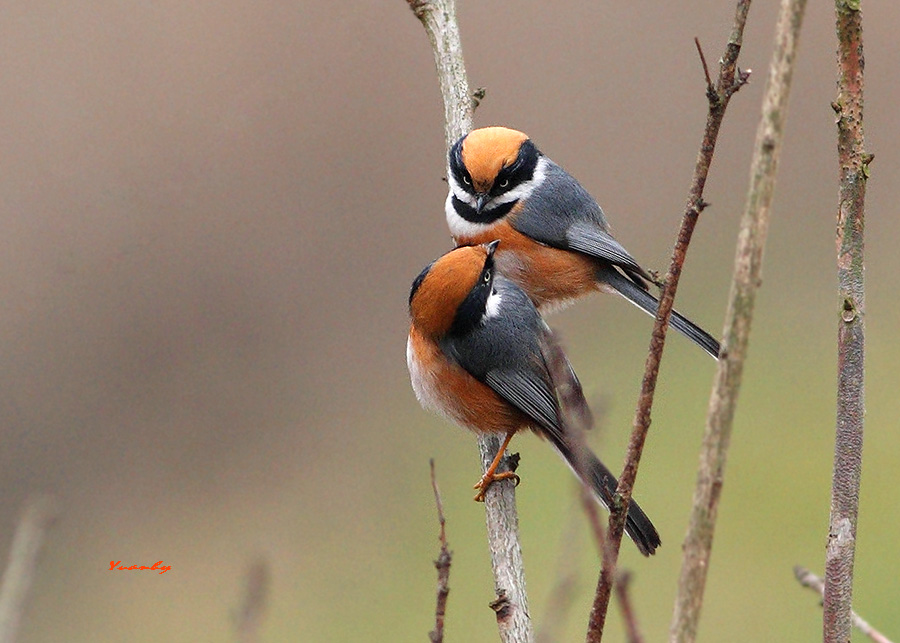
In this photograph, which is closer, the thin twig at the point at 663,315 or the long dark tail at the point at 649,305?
the thin twig at the point at 663,315

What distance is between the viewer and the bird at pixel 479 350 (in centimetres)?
417

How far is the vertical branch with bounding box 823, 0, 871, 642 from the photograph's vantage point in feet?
6.00

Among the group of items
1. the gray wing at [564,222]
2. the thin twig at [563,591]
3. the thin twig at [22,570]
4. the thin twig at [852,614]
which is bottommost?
the thin twig at [22,570]

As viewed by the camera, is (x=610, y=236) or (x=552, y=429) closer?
(x=552, y=429)

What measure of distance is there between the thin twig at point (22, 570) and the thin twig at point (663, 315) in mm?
836

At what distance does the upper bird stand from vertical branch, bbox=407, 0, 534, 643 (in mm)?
510

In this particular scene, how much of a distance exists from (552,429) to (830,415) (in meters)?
5.43

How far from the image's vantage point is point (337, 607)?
796cm

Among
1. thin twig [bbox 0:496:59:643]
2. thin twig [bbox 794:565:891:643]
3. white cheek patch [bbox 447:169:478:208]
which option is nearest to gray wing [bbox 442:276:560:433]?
white cheek patch [bbox 447:169:478:208]

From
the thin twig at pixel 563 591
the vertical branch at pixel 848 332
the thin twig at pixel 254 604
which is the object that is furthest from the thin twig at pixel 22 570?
the vertical branch at pixel 848 332

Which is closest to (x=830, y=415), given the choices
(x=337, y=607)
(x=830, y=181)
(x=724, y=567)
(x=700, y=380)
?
(x=700, y=380)

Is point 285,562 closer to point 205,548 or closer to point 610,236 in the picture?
point 205,548

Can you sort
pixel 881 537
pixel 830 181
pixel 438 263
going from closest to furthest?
pixel 438 263
pixel 881 537
pixel 830 181

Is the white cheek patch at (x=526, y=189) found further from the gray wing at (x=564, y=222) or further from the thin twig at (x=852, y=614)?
the thin twig at (x=852, y=614)
